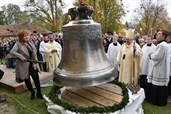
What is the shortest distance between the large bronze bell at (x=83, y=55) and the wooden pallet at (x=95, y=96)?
24.6 inches

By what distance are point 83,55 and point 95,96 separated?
109cm

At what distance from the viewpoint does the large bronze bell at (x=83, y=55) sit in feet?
12.9

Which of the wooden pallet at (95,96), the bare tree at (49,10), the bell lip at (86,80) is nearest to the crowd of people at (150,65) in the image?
the wooden pallet at (95,96)

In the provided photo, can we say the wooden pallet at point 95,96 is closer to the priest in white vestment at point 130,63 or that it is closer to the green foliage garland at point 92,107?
the green foliage garland at point 92,107

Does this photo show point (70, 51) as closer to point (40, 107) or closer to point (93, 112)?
point (93, 112)

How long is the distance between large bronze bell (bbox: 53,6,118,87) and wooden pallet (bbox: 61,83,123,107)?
2.05 feet

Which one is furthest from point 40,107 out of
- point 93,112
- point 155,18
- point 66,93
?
point 155,18

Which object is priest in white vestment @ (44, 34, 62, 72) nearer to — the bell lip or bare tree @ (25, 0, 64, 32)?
the bell lip

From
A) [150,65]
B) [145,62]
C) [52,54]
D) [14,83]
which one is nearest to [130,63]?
[145,62]

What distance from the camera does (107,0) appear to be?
30.8 m

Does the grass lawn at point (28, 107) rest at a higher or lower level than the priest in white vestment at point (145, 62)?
lower

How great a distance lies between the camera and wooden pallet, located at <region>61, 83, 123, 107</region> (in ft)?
14.6

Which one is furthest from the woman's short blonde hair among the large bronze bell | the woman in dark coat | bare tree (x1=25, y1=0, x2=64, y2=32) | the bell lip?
bare tree (x1=25, y1=0, x2=64, y2=32)

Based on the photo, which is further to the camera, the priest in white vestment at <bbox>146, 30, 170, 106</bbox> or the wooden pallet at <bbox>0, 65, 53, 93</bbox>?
the wooden pallet at <bbox>0, 65, 53, 93</bbox>
